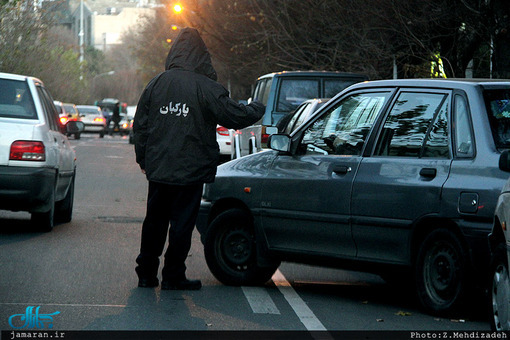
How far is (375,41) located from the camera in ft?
68.4

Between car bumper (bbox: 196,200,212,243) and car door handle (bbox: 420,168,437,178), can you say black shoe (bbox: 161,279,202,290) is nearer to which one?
car bumper (bbox: 196,200,212,243)

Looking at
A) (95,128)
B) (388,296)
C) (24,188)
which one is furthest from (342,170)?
(95,128)

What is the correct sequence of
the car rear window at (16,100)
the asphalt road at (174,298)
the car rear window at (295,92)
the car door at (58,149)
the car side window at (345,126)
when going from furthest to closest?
the car rear window at (295,92) < the car door at (58,149) < the car rear window at (16,100) < the car side window at (345,126) < the asphalt road at (174,298)

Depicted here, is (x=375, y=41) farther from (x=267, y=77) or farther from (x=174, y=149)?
(x=174, y=149)

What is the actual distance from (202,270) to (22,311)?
2.53 meters

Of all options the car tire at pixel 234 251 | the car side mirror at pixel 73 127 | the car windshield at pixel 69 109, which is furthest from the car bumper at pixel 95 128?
the car tire at pixel 234 251

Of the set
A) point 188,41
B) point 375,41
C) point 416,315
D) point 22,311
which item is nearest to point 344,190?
point 416,315

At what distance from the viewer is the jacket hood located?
790 centimetres

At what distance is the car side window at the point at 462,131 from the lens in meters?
6.66

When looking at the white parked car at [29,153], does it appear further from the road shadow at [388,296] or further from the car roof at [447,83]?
the car roof at [447,83]

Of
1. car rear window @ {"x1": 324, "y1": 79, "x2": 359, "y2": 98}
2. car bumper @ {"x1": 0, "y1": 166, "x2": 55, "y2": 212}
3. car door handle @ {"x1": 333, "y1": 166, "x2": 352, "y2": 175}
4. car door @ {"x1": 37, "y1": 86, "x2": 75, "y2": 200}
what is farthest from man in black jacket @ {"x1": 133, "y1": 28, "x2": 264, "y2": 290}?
car rear window @ {"x1": 324, "y1": 79, "x2": 359, "y2": 98}

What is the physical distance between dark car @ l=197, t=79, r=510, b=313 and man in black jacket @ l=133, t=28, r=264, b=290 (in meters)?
0.42

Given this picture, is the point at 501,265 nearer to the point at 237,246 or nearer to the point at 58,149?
the point at 237,246

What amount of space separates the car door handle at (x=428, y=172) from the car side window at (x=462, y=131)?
0.61 feet
